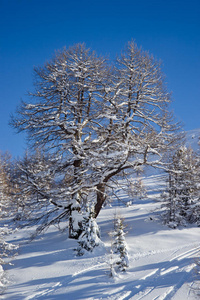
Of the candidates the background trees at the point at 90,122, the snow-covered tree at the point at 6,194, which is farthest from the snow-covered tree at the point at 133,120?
the snow-covered tree at the point at 6,194

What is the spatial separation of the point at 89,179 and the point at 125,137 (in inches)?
118

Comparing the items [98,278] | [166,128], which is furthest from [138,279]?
[166,128]

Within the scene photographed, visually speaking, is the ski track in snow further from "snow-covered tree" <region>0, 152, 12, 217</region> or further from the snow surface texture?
"snow-covered tree" <region>0, 152, 12, 217</region>

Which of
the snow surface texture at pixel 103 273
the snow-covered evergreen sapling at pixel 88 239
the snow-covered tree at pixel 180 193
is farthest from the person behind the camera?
the snow-covered tree at pixel 180 193

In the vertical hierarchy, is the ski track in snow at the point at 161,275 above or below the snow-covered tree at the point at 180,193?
below

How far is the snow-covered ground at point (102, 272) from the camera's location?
644 cm

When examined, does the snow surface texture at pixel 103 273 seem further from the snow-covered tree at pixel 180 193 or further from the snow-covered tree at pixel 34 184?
the snow-covered tree at pixel 180 193

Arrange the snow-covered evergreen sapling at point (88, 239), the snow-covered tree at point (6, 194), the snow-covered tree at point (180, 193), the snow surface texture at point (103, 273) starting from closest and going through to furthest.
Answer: the snow surface texture at point (103, 273), the snow-covered evergreen sapling at point (88, 239), the snow-covered tree at point (6, 194), the snow-covered tree at point (180, 193)

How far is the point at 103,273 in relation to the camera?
25.5 ft

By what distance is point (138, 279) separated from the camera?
7.27 meters

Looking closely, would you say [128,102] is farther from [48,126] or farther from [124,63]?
[48,126]

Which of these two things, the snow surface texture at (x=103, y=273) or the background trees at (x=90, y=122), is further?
the background trees at (x=90, y=122)

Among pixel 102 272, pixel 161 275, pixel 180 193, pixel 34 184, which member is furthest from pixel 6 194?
pixel 180 193

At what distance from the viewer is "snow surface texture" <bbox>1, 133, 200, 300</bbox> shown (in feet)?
21.1
